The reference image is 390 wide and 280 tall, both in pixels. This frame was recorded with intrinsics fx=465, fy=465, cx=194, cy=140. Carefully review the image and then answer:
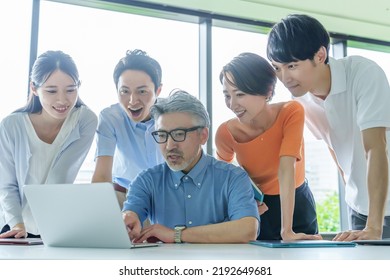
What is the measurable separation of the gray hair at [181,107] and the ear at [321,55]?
465mm

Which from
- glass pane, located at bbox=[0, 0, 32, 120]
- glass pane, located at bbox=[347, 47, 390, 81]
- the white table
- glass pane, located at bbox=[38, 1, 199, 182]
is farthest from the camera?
glass pane, located at bbox=[347, 47, 390, 81]

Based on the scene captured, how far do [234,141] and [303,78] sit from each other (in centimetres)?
36

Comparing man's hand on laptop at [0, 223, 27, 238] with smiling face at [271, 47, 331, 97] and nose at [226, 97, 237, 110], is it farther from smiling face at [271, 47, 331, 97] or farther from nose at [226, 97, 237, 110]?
smiling face at [271, 47, 331, 97]

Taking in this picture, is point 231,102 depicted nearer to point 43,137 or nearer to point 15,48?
point 43,137

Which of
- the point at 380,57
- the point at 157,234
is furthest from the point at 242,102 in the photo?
the point at 380,57

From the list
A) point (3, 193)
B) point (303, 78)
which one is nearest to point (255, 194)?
point (303, 78)

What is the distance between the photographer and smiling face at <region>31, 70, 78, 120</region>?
193 cm

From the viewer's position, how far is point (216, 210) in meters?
1.61

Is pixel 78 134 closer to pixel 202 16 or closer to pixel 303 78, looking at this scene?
pixel 303 78

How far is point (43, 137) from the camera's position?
6.61 ft

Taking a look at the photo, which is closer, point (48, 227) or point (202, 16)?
point (48, 227)

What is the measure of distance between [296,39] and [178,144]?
0.56 m

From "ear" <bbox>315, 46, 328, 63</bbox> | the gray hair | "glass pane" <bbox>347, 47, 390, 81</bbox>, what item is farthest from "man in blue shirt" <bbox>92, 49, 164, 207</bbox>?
"glass pane" <bbox>347, 47, 390, 81</bbox>
